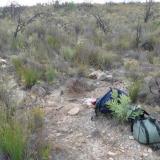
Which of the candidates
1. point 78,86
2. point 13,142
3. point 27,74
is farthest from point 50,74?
point 13,142

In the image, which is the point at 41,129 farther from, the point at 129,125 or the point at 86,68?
the point at 86,68

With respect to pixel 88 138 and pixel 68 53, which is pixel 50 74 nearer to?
pixel 68 53

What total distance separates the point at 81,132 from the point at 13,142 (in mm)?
1329

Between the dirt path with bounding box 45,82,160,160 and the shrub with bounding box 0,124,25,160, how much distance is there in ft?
1.68

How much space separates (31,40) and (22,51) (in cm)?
130

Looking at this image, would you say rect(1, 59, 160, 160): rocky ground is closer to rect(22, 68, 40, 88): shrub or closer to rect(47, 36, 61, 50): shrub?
rect(22, 68, 40, 88): shrub

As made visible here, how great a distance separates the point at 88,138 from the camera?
4.39 metres

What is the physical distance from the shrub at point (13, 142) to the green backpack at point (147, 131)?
155 centimetres

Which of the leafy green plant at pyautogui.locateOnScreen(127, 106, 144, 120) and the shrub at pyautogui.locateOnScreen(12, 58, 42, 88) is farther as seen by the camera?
the shrub at pyautogui.locateOnScreen(12, 58, 42, 88)

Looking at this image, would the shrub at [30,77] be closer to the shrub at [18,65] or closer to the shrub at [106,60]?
the shrub at [18,65]

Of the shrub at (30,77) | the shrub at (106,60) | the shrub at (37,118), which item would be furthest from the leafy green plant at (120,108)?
the shrub at (106,60)

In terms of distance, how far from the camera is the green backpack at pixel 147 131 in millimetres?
4234

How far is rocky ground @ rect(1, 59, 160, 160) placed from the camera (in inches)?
159

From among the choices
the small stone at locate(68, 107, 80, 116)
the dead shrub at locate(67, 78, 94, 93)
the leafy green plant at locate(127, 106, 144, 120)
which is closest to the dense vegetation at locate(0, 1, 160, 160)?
the leafy green plant at locate(127, 106, 144, 120)
